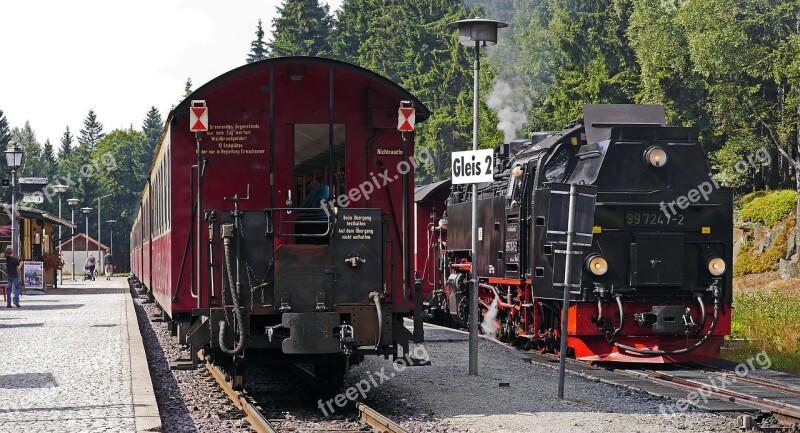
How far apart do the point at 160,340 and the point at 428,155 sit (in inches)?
1992

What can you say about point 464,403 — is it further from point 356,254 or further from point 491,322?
point 491,322

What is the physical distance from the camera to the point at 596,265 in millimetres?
14578

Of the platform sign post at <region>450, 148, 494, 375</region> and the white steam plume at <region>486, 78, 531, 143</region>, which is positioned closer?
the platform sign post at <region>450, 148, 494, 375</region>

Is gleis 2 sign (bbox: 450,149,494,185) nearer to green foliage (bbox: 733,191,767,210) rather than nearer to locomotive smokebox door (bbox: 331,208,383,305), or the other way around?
locomotive smokebox door (bbox: 331,208,383,305)

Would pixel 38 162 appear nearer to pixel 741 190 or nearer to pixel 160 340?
pixel 741 190

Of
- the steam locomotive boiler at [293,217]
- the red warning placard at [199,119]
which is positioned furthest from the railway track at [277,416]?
the red warning placard at [199,119]

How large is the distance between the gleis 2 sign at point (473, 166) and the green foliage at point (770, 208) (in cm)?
2801

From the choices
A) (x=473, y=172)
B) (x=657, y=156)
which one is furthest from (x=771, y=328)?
(x=473, y=172)

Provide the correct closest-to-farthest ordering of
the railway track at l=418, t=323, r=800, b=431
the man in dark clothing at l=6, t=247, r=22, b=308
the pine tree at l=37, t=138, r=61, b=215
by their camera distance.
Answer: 1. the railway track at l=418, t=323, r=800, b=431
2. the man in dark clothing at l=6, t=247, r=22, b=308
3. the pine tree at l=37, t=138, r=61, b=215

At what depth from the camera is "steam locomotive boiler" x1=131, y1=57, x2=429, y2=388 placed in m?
10.5

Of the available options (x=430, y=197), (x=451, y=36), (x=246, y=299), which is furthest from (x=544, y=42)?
(x=246, y=299)

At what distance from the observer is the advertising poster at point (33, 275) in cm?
3516

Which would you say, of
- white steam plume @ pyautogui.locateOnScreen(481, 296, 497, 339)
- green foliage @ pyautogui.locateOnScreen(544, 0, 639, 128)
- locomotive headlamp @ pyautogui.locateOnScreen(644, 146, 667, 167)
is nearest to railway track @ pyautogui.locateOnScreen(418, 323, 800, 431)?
white steam plume @ pyautogui.locateOnScreen(481, 296, 497, 339)

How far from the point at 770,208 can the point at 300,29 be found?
2139 inches
